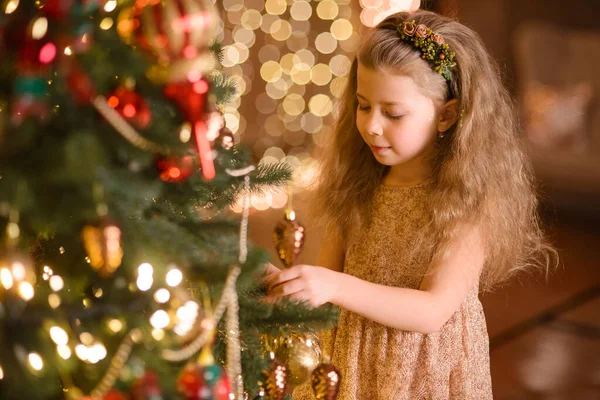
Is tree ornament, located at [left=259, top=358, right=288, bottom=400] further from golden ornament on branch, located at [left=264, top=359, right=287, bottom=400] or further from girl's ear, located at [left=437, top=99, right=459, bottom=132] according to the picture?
girl's ear, located at [left=437, top=99, right=459, bottom=132]

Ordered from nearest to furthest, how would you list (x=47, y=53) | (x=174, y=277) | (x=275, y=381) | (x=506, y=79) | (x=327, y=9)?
(x=47, y=53) < (x=174, y=277) < (x=275, y=381) < (x=506, y=79) < (x=327, y=9)

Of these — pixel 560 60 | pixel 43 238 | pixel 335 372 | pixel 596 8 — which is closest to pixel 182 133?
pixel 43 238

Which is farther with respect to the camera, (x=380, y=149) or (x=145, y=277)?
(x=380, y=149)

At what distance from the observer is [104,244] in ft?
2.65

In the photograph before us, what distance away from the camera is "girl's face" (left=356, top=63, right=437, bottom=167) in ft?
4.46

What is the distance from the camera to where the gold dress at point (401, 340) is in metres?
1.43

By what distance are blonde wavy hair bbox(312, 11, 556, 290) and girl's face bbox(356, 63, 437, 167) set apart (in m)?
0.02

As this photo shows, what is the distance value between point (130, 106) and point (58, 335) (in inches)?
10.6

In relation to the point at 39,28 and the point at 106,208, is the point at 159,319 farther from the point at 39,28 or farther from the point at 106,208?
the point at 39,28

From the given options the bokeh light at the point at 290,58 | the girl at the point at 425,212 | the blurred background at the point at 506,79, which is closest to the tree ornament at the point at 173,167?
the girl at the point at 425,212

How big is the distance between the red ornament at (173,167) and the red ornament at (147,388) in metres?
0.25

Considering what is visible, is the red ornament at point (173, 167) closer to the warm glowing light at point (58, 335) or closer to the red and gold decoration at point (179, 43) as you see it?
the red and gold decoration at point (179, 43)

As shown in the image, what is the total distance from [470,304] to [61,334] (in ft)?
3.01

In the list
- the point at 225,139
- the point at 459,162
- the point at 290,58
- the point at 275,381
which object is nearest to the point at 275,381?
the point at 275,381
